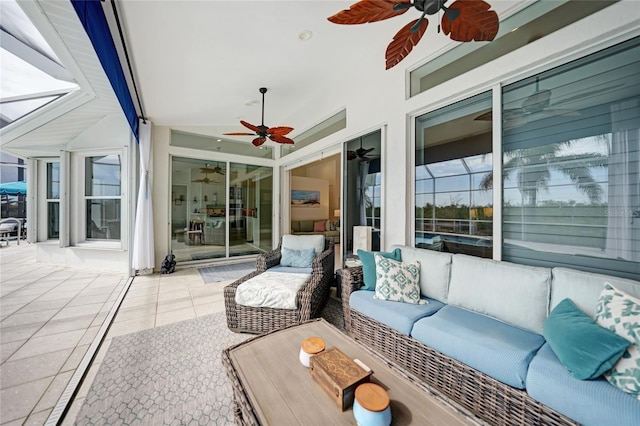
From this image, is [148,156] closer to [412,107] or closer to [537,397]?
[412,107]

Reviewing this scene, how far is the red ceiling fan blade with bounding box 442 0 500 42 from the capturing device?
4.65 feet

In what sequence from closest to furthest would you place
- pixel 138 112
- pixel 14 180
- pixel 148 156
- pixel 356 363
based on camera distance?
pixel 356 363 → pixel 138 112 → pixel 148 156 → pixel 14 180

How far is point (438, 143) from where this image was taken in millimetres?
2861

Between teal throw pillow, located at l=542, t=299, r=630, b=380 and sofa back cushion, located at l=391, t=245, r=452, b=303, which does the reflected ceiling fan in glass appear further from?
teal throw pillow, located at l=542, t=299, r=630, b=380

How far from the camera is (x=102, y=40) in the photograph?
216 centimetres

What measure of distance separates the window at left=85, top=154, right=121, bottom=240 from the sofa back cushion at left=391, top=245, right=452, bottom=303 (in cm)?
581

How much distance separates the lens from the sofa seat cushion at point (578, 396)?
1042 mm

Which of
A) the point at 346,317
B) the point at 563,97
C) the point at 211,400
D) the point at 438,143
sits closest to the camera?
the point at 211,400

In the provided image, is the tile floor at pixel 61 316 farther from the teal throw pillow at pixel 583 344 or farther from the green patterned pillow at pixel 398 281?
the teal throw pillow at pixel 583 344

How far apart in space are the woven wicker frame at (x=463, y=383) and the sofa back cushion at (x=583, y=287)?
679mm

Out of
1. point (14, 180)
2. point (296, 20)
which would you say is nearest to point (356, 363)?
point (296, 20)

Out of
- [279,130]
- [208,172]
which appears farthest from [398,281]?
[208,172]

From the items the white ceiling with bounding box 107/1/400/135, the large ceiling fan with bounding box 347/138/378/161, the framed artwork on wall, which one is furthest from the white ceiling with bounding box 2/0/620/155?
the framed artwork on wall

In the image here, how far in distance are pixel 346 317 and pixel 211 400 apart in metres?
1.36
